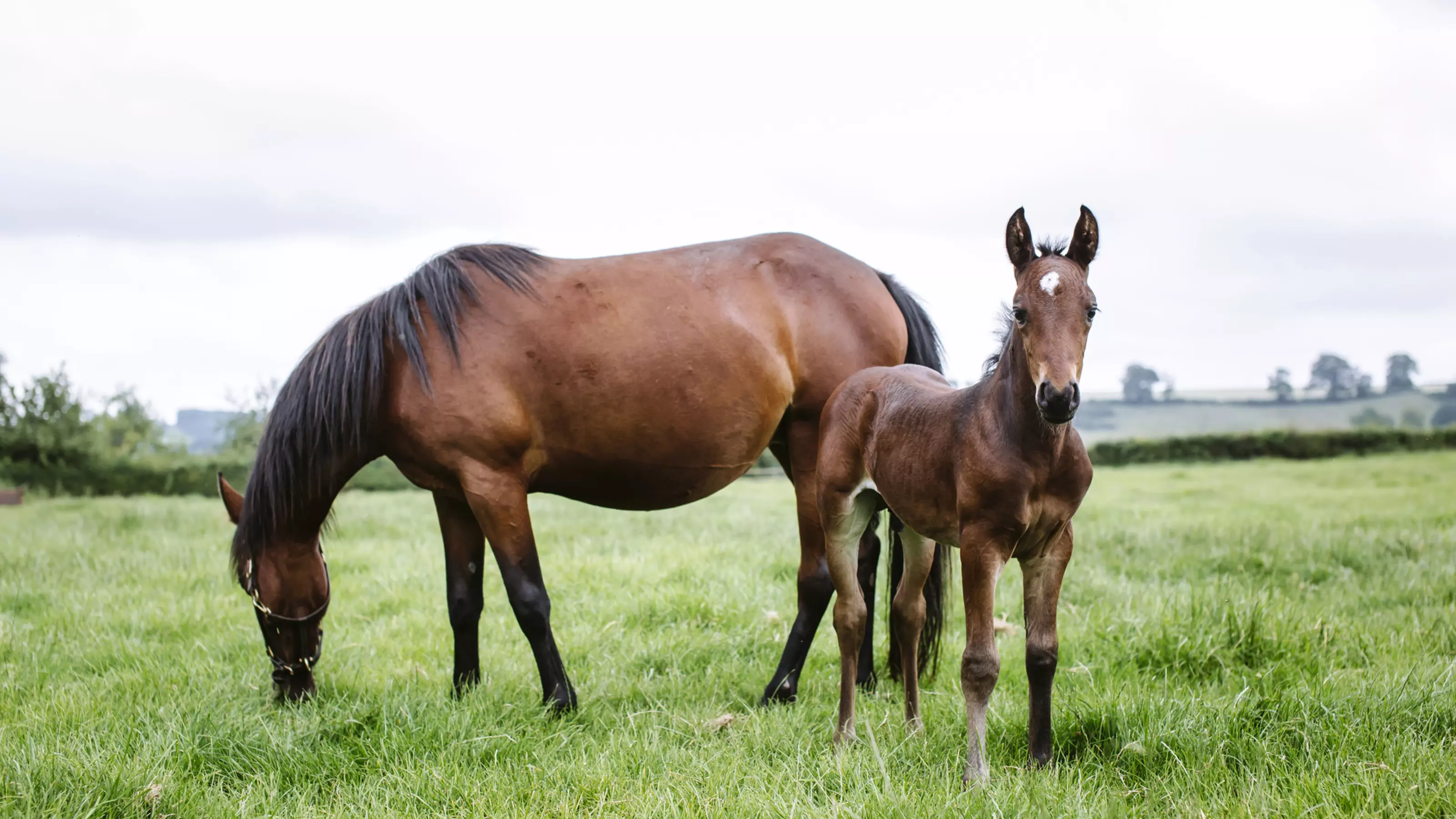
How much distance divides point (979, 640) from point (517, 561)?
7.17 feet

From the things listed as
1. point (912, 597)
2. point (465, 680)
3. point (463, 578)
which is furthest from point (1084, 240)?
point (465, 680)

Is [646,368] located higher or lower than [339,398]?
higher

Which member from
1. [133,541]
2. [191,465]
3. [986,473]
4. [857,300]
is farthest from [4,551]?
[191,465]

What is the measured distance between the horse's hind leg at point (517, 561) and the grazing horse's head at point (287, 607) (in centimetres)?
105

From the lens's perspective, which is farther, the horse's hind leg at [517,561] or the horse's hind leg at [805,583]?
the horse's hind leg at [805,583]

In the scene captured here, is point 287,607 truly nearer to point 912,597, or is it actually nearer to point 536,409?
point 536,409

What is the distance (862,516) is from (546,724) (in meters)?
1.65

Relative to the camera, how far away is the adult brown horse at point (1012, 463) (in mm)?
2613

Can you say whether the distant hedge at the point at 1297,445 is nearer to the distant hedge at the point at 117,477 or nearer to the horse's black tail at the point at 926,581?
the horse's black tail at the point at 926,581

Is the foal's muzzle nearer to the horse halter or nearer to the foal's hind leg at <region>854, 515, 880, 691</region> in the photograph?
the foal's hind leg at <region>854, 515, 880, 691</region>

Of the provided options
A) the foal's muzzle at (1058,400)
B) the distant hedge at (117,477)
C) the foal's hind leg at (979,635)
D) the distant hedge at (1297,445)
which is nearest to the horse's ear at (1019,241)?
the foal's muzzle at (1058,400)

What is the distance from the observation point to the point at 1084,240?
2.80 m

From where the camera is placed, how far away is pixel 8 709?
4.12 meters

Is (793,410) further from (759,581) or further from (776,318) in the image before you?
(759,581)
